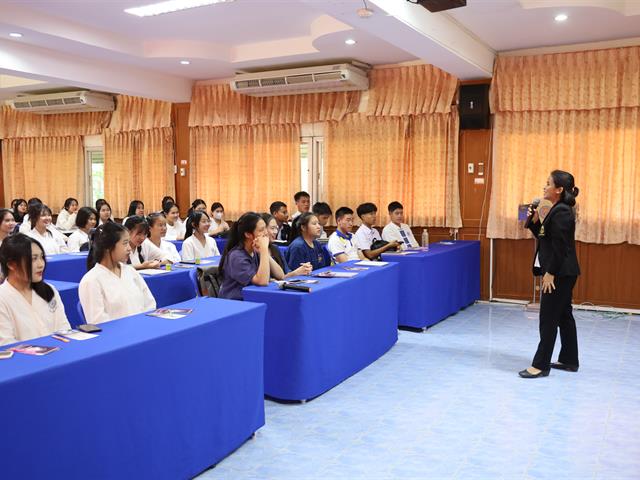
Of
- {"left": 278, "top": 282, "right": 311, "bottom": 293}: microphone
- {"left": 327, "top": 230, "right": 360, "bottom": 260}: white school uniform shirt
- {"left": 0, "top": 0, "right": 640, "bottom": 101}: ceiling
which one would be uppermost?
{"left": 0, "top": 0, "right": 640, "bottom": 101}: ceiling

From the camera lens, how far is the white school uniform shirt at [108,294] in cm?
316

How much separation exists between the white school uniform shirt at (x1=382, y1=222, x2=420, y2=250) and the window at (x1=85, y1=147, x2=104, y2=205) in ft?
19.0

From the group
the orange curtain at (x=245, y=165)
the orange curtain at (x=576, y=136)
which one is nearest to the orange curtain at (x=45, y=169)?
the orange curtain at (x=245, y=165)

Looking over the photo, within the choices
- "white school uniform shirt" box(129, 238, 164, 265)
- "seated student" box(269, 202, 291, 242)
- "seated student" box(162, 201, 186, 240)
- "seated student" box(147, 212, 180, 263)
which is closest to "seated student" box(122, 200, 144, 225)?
"seated student" box(162, 201, 186, 240)

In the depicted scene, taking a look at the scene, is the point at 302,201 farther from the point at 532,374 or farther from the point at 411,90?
the point at 532,374

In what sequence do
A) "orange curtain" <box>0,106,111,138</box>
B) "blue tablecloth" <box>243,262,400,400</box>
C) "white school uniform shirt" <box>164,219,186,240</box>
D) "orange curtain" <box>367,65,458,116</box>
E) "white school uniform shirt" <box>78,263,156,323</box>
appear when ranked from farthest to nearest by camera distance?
"orange curtain" <box>0,106,111,138</box>, "white school uniform shirt" <box>164,219,186,240</box>, "orange curtain" <box>367,65,458,116</box>, "blue tablecloth" <box>243,262,400,400</box>, "white school uniform shirt" <box>78,263,156,323</box>

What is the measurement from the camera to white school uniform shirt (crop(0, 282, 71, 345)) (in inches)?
104

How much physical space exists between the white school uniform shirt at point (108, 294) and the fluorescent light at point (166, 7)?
320 centimetres

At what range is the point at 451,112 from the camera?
23.9ft

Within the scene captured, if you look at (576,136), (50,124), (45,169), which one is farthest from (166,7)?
(45,169)

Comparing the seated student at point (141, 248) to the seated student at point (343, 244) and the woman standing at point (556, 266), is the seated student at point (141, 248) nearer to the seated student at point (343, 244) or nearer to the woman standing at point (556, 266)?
the seated student at point (343, 244)

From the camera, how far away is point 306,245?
16.3 feet

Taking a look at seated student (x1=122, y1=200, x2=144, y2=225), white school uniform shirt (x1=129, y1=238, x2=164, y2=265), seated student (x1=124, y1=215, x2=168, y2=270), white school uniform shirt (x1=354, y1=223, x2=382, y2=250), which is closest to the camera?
seated student (x1=124, y1=215, x2=168, y2=270)

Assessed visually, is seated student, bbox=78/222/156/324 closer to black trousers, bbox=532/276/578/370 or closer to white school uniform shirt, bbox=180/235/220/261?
white school uniform shirt, bbox=180/235/220/261
